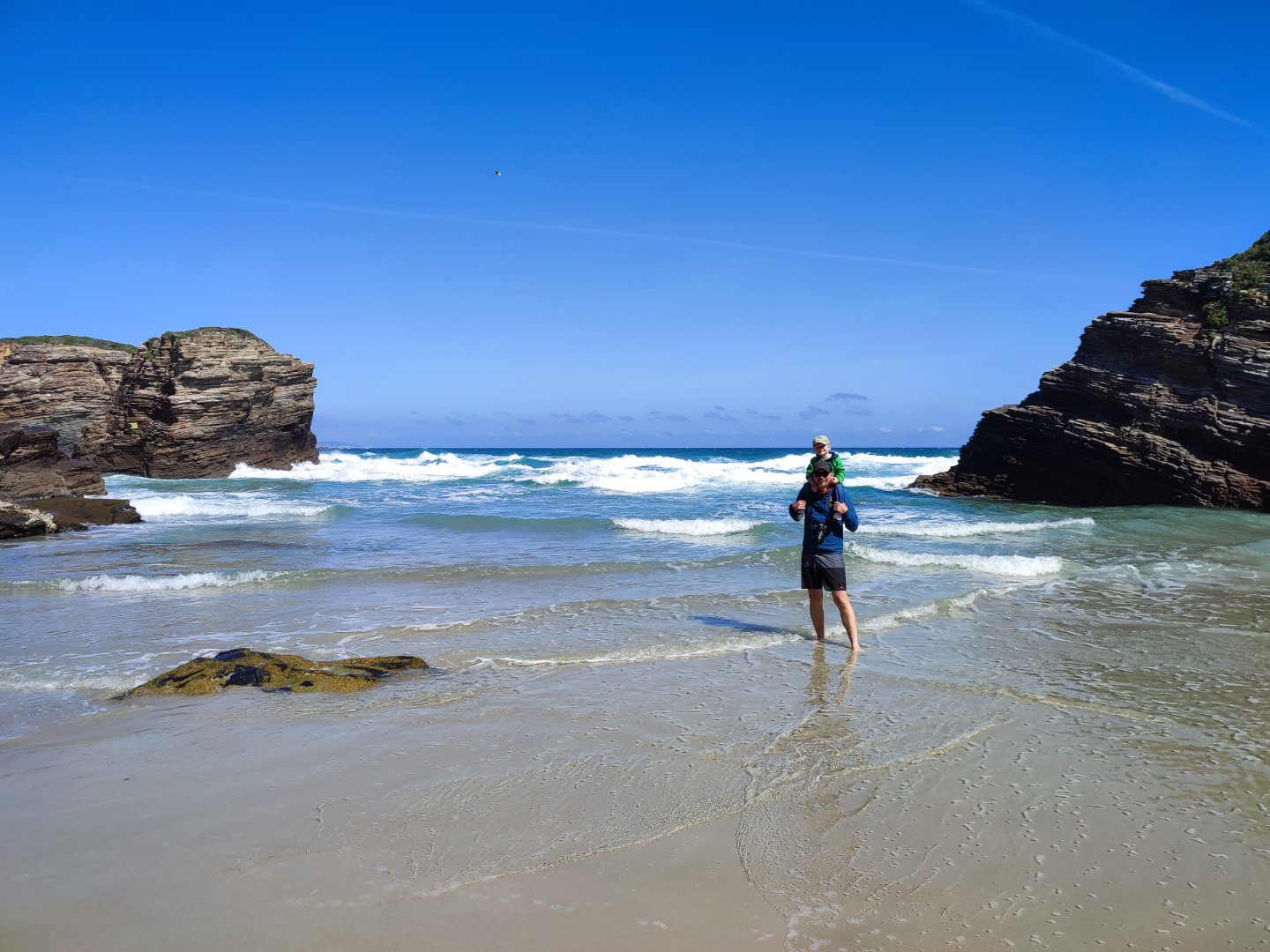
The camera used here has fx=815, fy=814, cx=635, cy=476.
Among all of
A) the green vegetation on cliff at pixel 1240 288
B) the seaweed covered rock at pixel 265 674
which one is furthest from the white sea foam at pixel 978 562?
the green vegetation on cliff at pixel 1240 288

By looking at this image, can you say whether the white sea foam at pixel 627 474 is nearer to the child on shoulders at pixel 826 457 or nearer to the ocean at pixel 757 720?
the ocean at pixel 757 720

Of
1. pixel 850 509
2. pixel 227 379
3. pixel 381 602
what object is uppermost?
pixel 227 379

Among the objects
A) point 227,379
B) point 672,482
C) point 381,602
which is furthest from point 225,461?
point 381,602

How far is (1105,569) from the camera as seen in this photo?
502 inches

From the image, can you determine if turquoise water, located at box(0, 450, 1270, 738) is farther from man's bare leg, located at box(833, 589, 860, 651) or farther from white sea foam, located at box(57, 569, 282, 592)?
man's bare leg, located at box(833, 589, 860, 651)

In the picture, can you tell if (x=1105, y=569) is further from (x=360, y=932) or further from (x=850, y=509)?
(x=360, y=932)

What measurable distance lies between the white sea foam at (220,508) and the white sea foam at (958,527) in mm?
14619

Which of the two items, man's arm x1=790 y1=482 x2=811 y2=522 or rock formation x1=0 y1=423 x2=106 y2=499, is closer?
man's arm x1=790 y1=482 x2=811 y2=522

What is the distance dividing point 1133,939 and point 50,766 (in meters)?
5.43

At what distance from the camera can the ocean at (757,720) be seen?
3393 millimetres

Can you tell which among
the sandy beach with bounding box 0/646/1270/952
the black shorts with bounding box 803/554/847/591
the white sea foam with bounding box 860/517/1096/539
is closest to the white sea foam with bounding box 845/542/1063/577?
the white sea foam with bounding box 860/517/1096/539

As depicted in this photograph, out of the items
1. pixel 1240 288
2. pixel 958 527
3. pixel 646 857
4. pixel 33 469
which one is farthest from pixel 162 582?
pixel 1240 288

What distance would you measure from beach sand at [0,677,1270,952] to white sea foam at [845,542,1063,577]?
316 inches

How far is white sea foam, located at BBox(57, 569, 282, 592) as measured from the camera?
11.0 metres
